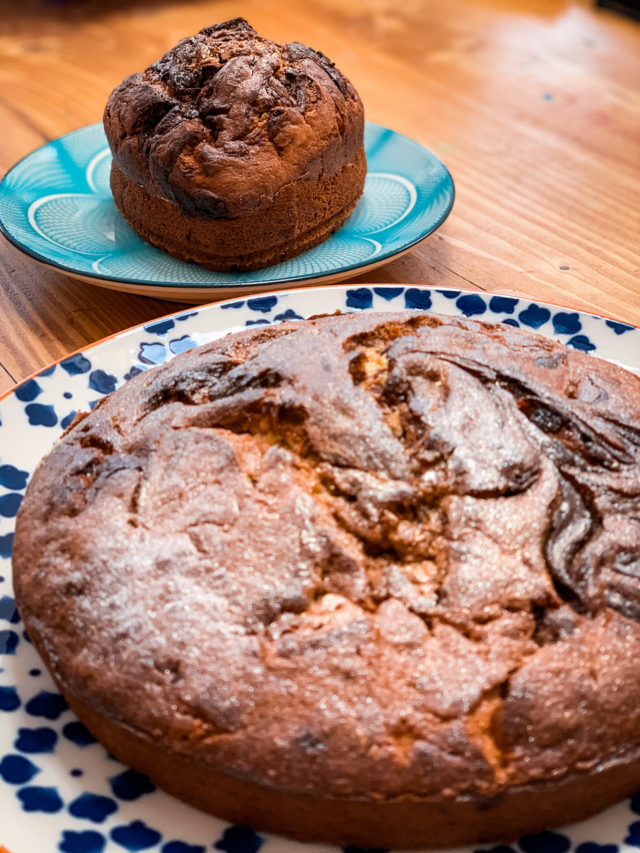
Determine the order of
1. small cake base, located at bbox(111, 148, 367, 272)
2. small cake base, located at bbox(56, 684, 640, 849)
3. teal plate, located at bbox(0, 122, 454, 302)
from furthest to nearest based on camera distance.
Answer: small cake base, located at bbox(111, 148, 367, 272), teal plate, located at bbox(0, 122, 454, 302), small cake base, located at bbox(56, 684, 640, 849)

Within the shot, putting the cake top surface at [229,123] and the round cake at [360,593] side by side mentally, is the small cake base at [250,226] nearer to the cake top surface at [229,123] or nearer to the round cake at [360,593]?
the cake top surface at [229,123]

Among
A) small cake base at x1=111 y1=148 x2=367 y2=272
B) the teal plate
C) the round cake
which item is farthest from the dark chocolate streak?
small cake base at x1=111 y1=148 x2=367 y2=272

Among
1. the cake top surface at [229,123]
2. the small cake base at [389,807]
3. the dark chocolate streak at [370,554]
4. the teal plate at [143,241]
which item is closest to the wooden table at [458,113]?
the teal plate at [143,241]

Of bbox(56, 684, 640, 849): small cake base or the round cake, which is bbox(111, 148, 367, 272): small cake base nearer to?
the round cake

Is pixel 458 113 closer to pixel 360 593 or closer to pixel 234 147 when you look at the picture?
pixel 234 147

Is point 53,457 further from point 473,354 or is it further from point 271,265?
point 271,265

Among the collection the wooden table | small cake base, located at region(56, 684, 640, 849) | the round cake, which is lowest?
the wooden table

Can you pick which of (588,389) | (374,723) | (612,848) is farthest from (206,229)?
(612,848)

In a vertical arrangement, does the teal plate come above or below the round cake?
below
